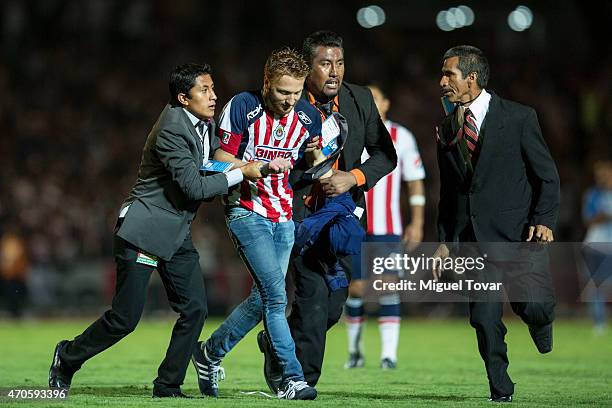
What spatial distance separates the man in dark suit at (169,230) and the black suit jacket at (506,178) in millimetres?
1463

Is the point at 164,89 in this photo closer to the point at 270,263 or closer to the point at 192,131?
the point at 192,131

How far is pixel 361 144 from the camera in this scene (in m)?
8.79

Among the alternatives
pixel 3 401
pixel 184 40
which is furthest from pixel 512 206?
pixel 184 40

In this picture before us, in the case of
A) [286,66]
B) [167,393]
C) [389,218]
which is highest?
[286,66]

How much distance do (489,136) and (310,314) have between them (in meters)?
1.72

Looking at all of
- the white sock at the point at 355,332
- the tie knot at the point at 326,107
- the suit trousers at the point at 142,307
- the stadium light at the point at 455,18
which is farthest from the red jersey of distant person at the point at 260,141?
the stadium light at the point at 455,18

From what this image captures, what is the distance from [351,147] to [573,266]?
10.0 m

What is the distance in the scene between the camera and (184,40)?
2534 centimetres

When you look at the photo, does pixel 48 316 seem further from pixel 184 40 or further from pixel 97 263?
pixel 184 40

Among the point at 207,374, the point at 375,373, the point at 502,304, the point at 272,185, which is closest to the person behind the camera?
the point at 272,185

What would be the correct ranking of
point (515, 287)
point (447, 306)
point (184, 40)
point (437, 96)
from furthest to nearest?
point (184, 40) → point (437, 96) → point (447, 306) → point (515, 287)

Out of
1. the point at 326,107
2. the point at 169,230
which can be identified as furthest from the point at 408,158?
the point at 169,230

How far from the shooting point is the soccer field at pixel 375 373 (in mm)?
8258

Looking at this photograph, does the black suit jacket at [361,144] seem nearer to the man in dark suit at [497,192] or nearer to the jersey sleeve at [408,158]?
the man in dark suit at [497,192]
